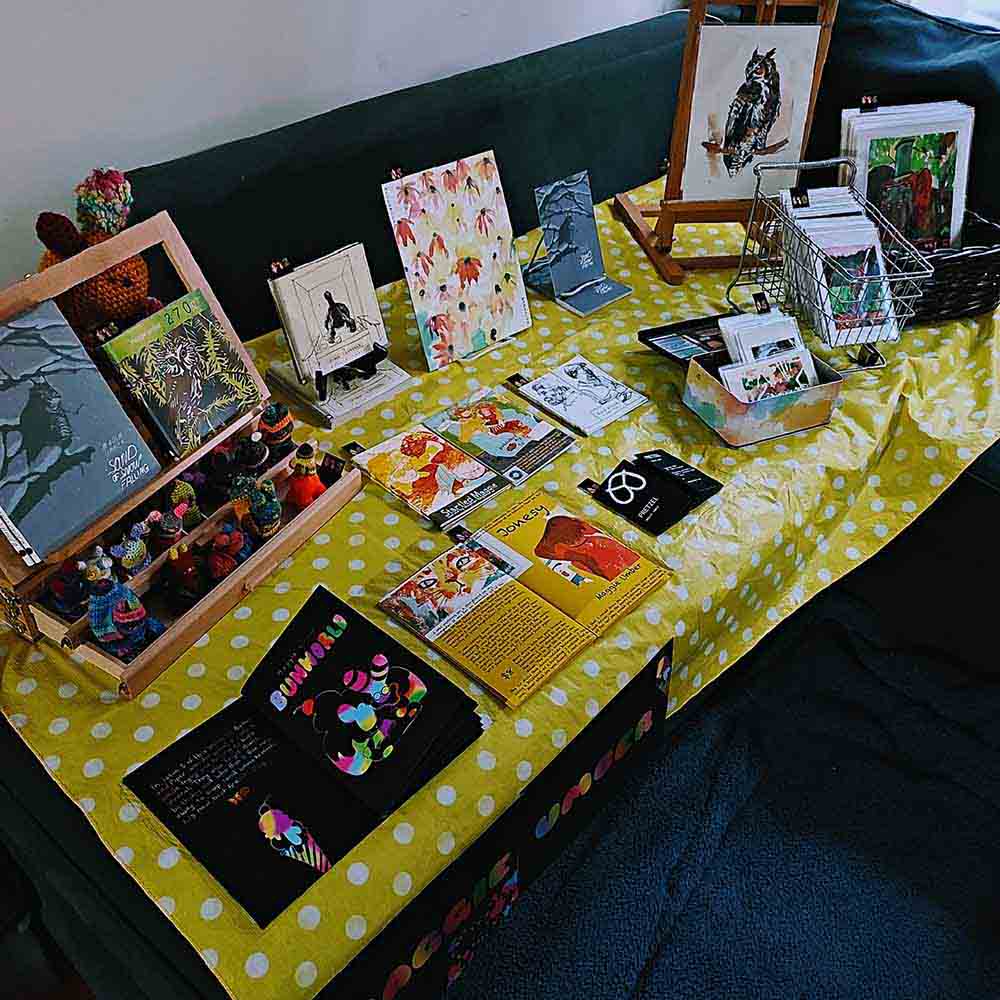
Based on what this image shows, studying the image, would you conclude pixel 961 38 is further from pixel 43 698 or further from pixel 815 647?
pixel 43 698

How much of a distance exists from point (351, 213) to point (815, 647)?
1.14 m

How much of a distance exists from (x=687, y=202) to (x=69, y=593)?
4.41 ft

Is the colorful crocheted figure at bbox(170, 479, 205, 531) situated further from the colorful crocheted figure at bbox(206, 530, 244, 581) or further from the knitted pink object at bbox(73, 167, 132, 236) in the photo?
the knitted pink object at bbox(73, 167, 132, 236)

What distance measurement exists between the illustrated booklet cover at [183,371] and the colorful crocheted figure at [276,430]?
0.11 feet

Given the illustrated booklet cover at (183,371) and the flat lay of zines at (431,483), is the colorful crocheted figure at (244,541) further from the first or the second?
the illustrated booklet cover at (183,371)

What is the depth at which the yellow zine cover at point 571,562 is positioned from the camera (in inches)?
50.4

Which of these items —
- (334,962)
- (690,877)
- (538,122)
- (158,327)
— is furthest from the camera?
(538,122)

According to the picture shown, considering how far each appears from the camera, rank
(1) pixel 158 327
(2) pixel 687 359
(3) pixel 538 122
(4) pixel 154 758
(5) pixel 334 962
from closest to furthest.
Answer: (5) pixel 334 962 → (4) pixel 154 758 → (1) pixel 158 327 → (2) pixel 687 359 → (3) pixel 538 122

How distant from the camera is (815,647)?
1.82 metres

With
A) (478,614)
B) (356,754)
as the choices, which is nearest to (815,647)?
(478,614)

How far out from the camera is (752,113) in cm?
182

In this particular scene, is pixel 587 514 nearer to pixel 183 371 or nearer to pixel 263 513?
pixel 263 513

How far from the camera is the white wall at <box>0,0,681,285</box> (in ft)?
4.44

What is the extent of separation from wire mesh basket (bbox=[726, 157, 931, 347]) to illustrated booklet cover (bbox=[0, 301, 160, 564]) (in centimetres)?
117
